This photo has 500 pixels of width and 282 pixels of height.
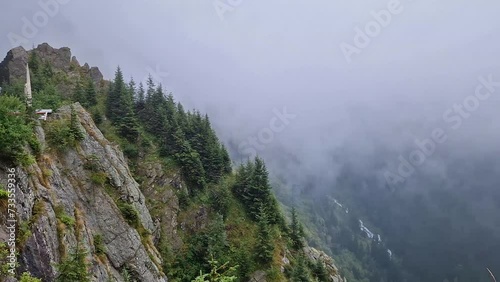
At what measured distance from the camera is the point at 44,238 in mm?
24250

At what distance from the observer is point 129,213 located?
A: 3975cm

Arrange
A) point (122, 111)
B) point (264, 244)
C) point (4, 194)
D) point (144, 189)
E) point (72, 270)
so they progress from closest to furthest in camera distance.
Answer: point (72, 270) < point (4, 194) < point (264, 244) < point (144, 189) < point (122, 111)

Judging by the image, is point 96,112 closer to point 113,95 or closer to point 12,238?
point 113,95

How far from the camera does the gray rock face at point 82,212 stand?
23.7 metres

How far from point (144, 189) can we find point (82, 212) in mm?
16746

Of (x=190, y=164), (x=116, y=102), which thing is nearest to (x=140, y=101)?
(x=116, y=102)

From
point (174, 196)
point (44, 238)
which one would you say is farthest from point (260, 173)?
point (44, 238)

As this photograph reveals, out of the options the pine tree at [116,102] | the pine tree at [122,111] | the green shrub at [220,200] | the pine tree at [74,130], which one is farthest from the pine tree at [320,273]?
the pine tree at [116,102]

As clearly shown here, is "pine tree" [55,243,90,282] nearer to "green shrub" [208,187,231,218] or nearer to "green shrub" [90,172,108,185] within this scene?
"green shrub" [90,172,108,185]

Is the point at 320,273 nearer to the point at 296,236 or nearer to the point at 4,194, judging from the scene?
the point at 296,236

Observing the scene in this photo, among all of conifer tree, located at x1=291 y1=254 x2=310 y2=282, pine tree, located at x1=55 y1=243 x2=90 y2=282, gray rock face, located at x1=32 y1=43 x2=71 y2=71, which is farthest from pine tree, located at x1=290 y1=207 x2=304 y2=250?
gray rock face, located at x1=32 y1=43 x2=71 y2=71

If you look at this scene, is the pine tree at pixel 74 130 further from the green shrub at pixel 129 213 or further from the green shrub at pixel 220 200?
the green shrub at pixel 220 200

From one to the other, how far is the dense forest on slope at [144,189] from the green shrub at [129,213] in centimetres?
10

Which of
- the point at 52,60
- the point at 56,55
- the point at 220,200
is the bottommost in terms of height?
the point at 220,200
